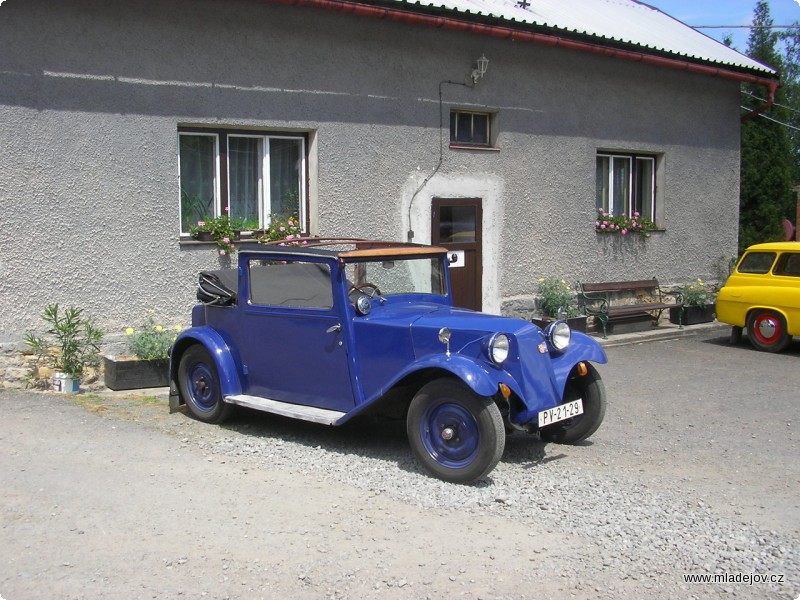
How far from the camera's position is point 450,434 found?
5.31 meters

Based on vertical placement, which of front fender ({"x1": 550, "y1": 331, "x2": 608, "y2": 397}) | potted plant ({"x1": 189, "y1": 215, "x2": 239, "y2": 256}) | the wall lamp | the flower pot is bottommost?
the flower pot

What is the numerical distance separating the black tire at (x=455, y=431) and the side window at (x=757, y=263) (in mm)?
7151

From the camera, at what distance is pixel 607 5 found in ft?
49.9

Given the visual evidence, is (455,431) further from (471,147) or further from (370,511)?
(471,147)

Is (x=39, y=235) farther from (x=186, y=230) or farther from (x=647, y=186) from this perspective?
(x=647, y=186)

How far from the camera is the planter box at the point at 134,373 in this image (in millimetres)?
7754

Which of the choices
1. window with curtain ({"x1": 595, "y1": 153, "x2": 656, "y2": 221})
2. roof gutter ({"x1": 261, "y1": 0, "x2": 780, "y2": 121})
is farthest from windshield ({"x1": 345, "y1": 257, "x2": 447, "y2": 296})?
window with curtain ({"x1": 595, "y1": 153, "x2": 656, "y2": 221})

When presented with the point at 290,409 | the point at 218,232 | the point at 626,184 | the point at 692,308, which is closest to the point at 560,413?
the point at 290,409

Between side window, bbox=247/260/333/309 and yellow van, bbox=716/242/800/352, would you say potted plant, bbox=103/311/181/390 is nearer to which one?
side window, bbox=247/260/333/309

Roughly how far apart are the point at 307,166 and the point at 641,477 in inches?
213

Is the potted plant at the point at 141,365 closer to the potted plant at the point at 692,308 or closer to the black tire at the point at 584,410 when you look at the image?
the black tire at the point at 584,410

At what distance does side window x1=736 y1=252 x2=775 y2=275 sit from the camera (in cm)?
1091

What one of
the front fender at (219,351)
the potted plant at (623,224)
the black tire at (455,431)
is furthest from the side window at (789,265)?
the front fender at (219,351)

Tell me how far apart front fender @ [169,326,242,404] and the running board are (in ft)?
0.29
